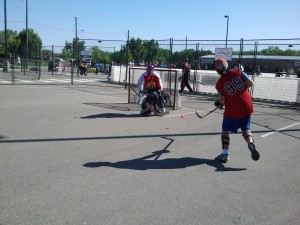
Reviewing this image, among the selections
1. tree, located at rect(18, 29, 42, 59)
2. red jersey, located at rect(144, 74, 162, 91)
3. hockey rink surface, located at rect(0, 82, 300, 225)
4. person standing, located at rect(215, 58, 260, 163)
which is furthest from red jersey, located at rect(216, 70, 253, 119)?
tree, located at rect(18, 29, 42, 59)

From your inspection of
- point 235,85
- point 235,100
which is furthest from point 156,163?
point 235,85

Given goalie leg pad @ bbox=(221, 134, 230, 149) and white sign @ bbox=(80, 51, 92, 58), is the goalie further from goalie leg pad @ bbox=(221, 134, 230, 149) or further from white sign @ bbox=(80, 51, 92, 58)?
white sign @ bbox=(80, 51, 92, 58)

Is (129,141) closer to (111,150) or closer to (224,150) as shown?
(111,150)

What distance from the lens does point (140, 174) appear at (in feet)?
17.5

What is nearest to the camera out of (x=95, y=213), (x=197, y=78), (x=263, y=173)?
(x=95, y=213)

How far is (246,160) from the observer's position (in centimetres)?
630

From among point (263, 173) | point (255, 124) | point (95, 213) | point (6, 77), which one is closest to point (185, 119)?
point (255, 124)

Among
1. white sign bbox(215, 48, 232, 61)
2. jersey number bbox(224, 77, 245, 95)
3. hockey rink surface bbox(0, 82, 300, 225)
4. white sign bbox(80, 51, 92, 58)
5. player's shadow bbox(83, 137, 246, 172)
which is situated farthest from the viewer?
white sign bbox(80, 51, 92, 58)

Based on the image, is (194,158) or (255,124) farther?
(255,124)

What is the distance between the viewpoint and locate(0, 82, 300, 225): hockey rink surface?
395 cm

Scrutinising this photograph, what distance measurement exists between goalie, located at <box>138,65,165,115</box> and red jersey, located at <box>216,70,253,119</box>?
5100 millimetres

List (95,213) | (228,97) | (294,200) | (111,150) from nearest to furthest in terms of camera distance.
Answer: (95,213), (294,200), (228,97), (111,150)

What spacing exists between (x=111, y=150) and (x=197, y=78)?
1359 cm

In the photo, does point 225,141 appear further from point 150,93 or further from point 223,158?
point 150,93
